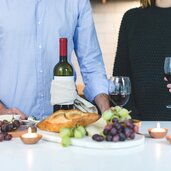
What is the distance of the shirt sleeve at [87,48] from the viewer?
1834 millimetres

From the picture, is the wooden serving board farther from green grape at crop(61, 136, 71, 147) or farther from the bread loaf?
green grape at crop(61, 136, 71, 147)

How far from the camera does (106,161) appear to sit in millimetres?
998

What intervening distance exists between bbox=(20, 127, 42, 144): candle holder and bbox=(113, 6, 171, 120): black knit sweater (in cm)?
90

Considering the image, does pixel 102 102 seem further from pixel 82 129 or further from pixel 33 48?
pixel 82 129

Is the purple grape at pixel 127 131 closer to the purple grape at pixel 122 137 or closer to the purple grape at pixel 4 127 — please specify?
the purple grape at pixel 122 137

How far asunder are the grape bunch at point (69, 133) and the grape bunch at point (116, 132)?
0.04 metres

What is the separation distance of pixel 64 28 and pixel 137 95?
0.50 meters

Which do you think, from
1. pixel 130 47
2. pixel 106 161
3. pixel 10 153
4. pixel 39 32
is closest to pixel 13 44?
pixel 39 32

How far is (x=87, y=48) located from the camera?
6.08ft

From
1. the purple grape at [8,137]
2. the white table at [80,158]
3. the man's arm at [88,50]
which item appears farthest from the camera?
the man's arm at [88,50]

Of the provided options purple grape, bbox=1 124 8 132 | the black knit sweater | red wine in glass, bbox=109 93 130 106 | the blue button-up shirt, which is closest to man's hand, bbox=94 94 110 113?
the blue button-up shirt

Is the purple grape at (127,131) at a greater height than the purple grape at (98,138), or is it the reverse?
the purple grape at (127,131)

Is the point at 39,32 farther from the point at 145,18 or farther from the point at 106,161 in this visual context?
the point at 106,161

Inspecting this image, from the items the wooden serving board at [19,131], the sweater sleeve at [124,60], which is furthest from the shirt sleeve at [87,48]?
the wooden serving board at [19,131]
